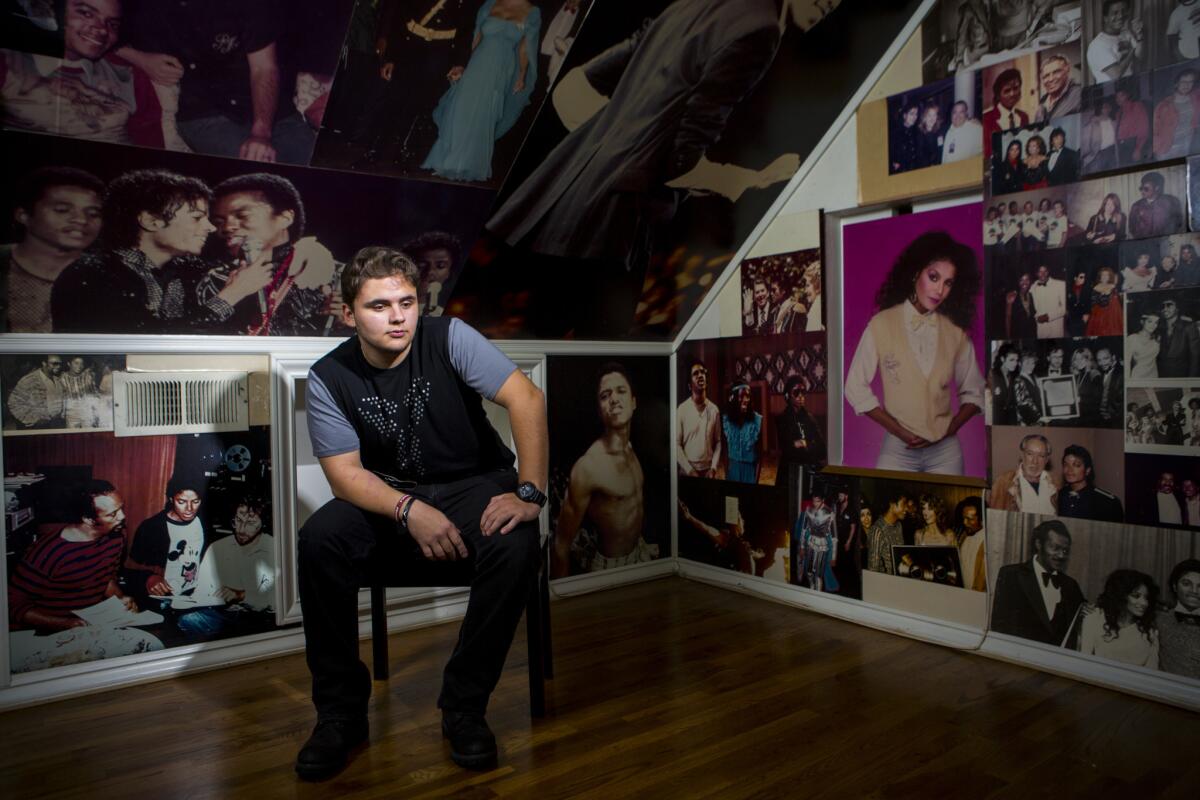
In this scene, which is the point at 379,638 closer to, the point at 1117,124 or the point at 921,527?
the point at 921,527

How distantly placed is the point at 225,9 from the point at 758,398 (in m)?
2.28

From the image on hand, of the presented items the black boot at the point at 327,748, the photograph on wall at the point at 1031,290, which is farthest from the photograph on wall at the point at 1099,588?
the black boot at the point at 327,748

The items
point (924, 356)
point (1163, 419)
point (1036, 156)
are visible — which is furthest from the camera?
point (924, 356)

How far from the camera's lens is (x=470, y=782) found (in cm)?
190

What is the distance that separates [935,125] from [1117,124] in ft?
1.82

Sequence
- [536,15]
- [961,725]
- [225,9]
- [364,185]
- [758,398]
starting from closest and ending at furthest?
[225,9] → [961,725] → [536,15] → [364,185] → [758,398]

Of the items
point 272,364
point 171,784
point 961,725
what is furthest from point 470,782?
point 272,364

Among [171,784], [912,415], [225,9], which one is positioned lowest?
[171,784]

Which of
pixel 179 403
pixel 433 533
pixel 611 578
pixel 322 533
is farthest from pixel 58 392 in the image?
pixel 611 578

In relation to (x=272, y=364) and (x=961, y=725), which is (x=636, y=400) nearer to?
(x=272, y=364)

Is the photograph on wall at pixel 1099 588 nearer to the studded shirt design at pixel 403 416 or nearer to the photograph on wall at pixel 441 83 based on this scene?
the studded shirt design at pixel 403 416

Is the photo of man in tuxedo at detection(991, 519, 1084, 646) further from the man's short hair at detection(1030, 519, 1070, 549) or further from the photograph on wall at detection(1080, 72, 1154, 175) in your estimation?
the photograph on wall at detection(1080, 72, 1154, 175)

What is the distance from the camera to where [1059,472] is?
2498mm

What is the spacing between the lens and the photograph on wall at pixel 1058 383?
7.79 feet
